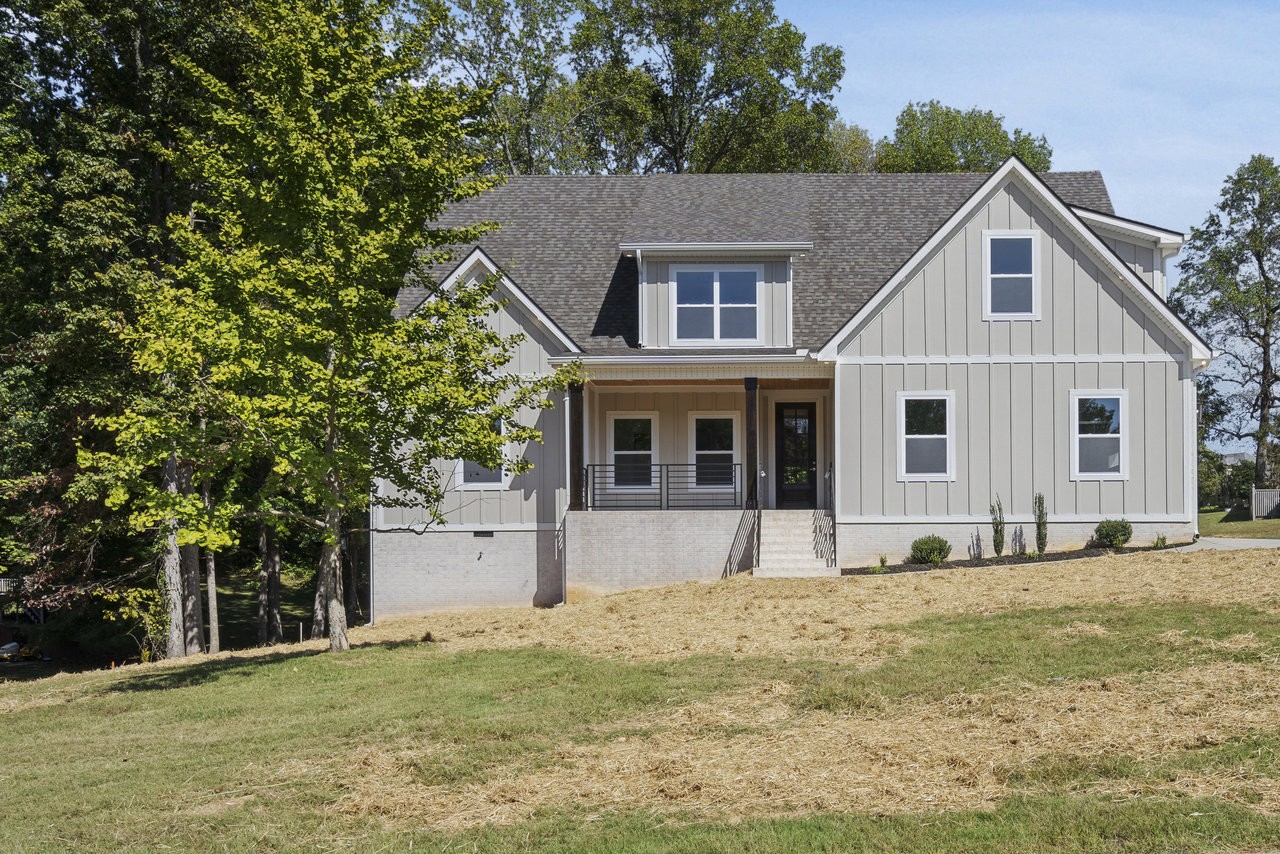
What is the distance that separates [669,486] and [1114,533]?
27.4ft

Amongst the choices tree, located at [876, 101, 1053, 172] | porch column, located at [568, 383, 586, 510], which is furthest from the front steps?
tree, located at [876, 101, 1053, 172]

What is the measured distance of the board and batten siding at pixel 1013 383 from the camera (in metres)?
21.2

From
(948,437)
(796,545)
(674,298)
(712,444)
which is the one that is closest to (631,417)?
(712,444)

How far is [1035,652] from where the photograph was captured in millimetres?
12164

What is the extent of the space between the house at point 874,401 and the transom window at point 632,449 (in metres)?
0.56

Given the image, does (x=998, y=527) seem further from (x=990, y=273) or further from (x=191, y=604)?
(x=191, y=604)

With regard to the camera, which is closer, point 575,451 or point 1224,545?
point 1224,545

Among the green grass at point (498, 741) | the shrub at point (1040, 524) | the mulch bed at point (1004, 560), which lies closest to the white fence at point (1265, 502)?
the mulch bed at point (1004, 560)

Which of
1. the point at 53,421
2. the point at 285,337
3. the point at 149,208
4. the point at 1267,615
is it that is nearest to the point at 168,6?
the point at 149,208

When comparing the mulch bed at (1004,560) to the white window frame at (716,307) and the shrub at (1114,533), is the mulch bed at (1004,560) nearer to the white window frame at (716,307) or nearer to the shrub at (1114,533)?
the shrub at (1114,533)

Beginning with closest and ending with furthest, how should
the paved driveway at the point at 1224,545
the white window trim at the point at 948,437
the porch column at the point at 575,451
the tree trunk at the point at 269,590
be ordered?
the paved driveway at the point at 1224,545
the white window trim at the point at 948,437
the porch column at the point at 575,451
the tree trunk at the point at 269,590

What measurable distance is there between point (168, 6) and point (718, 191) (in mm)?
11774

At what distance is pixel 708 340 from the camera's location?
22484 mm

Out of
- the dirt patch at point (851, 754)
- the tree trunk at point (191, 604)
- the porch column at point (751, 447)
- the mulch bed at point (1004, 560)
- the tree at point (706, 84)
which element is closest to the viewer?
the dirt patch at point (851, 754)
